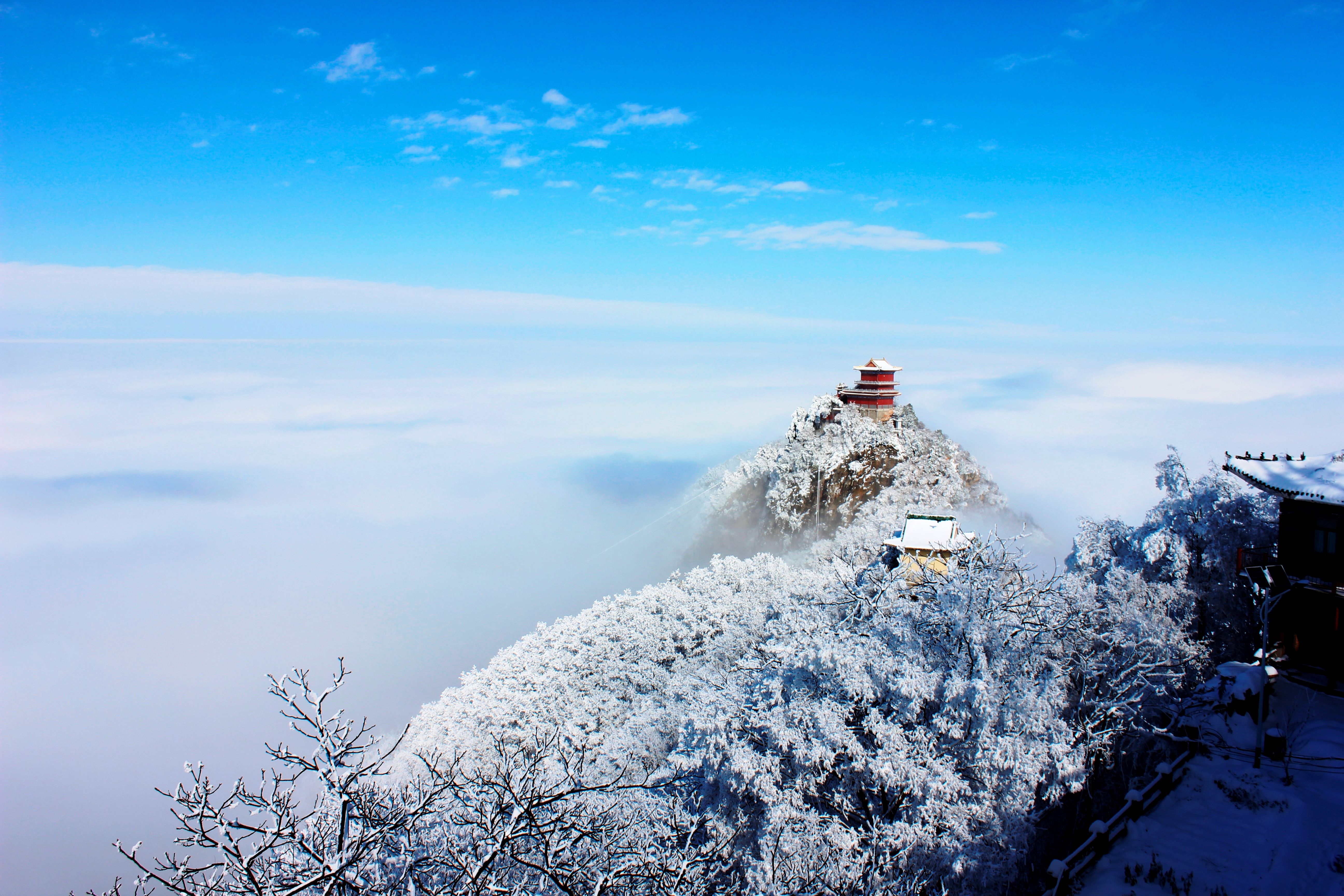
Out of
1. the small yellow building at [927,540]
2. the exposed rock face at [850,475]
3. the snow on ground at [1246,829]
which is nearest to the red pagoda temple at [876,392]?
the exposed rock face at [850,475]

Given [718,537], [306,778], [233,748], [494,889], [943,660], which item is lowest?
[233,748]

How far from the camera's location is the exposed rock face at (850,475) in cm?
5941

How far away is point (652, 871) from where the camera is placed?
9234 millimetres

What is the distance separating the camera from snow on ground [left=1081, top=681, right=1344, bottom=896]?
12969 millimetres

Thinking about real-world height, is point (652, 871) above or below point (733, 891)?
above

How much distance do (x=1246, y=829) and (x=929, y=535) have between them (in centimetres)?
1743

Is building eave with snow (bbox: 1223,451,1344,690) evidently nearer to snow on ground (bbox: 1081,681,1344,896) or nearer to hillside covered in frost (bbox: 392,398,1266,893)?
hillside covered in frost (bbox: 392,398,1266,893)

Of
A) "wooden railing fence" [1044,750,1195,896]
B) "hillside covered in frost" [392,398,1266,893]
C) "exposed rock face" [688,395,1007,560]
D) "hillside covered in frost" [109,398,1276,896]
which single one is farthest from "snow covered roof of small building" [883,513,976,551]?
"exposed rock face" [688,395,1007,560]

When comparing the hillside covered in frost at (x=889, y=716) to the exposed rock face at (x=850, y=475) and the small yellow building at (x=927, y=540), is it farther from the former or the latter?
the exposed rock face at (x=850, y=475)

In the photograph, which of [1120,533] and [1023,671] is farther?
[1120,533]

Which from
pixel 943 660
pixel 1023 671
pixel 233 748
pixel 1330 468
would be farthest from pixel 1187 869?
pixel 233 748

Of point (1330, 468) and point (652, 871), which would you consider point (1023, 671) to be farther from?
point (1330, 468)

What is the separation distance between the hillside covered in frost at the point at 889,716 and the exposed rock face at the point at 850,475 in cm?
2973

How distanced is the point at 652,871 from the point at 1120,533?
28.3 m
